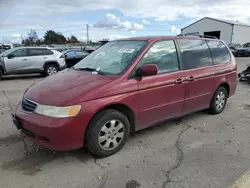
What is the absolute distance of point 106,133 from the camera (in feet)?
11.1

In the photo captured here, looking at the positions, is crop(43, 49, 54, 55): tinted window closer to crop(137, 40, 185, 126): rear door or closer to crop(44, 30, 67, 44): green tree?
crop(137, 40, 185, 126): rear door

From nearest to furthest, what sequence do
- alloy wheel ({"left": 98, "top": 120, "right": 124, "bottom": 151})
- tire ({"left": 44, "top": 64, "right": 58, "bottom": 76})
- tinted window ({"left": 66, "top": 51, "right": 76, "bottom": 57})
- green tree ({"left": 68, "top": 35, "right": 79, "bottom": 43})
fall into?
alloy wheel ({"left": 98, "top": 120, "right": 124, "bottom": 151}) → tire ({"left": 44, "top": 64, "right": 58, "bottom": 76}) → tinted window ({"left": 66, "top": 51, "right": 76, "bottom": 57}) → green tree ({"left": 68, "top": 35, "right": 79, "bottom": 43})

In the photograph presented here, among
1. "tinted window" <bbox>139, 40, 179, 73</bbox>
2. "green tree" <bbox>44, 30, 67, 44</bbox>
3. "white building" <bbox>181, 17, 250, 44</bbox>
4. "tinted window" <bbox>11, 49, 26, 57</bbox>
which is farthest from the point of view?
"green tree" <bbox>44, 30, 67, 44</bbox>

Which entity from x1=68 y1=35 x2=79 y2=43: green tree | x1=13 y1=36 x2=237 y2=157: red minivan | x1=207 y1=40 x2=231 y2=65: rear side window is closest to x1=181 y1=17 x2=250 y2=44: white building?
x1=207 y1=40 x2=231 y2=65: rear side window

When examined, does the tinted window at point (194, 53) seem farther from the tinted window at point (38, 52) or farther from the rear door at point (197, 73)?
the tinted window at point (38, 52)

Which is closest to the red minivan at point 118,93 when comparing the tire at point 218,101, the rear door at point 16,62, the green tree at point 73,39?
the tire at point 218,101

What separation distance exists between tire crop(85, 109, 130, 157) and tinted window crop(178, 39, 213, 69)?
67.3 inches

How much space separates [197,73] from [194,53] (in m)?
0.41

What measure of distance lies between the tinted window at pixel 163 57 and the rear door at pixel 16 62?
954cm

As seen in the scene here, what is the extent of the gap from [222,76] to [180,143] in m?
2.12

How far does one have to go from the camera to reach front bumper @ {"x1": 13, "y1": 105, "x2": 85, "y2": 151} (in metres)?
3.00

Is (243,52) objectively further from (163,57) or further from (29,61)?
(163,57)

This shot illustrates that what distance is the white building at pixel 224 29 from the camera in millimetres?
44272

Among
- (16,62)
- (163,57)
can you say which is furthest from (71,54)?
(163,57)
